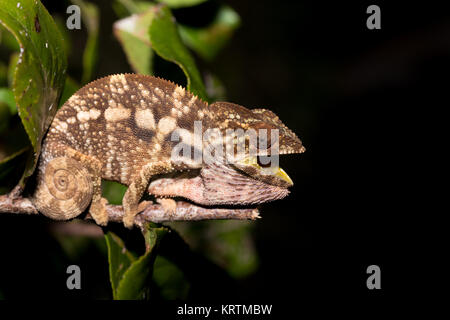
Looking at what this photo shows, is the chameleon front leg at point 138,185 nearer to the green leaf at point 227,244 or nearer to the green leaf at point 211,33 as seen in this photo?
the green leaf at point 211,33

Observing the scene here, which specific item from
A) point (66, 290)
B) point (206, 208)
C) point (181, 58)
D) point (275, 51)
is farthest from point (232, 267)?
point (275, 51)

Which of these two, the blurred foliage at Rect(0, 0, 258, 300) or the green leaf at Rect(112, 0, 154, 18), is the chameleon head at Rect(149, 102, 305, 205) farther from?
the green leaf at Rect(112, 0, 154, 18)

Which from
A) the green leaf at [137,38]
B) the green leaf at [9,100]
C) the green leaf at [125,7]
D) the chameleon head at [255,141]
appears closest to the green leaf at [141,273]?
the chameleon head at [255,141]

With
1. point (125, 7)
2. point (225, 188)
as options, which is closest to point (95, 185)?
point (225, 188)

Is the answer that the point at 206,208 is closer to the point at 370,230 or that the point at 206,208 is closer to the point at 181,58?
the point at 181,58

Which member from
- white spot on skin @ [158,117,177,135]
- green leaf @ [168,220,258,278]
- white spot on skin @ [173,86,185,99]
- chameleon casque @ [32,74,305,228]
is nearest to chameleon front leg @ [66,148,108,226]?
chameleon casque @ [32,74,305,228]
